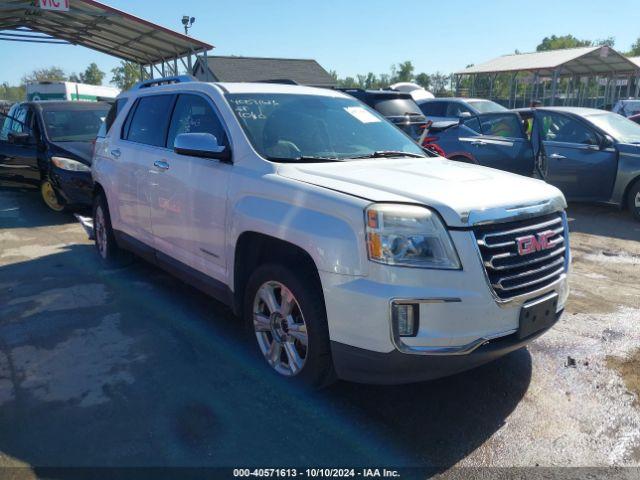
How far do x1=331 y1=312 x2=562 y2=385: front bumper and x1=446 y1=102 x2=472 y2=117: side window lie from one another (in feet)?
41.3

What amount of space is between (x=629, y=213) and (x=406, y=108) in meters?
4.23

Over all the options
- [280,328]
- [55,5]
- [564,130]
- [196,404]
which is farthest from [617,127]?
[55,5]

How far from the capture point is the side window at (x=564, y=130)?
27.6 ft

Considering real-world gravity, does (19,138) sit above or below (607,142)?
above

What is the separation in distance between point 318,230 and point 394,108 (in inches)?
301

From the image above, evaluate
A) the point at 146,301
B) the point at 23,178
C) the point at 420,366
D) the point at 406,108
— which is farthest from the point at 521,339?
the point at 23,178

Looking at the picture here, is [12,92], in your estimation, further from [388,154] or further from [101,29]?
[388,154]

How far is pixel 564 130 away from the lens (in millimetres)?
8711

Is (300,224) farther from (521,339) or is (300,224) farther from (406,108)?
(406,108)

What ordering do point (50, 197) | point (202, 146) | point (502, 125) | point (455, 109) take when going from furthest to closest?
point (455, 109), point (502, 125), point (50, 197), point (202, 146)

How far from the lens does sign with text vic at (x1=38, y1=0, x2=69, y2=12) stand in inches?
465

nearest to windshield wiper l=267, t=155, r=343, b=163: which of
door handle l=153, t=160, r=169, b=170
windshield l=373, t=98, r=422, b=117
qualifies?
door handle l=153, t=160, r=169, b=170

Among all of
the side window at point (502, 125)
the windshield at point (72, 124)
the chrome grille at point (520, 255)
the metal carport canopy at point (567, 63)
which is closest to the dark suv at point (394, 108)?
the side window at point (502, 125)

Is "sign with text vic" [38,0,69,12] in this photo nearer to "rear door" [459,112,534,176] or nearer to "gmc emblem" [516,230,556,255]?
"rear door" [459,112,534,176]
